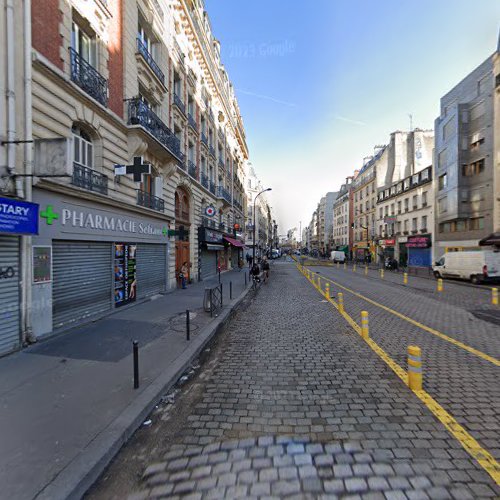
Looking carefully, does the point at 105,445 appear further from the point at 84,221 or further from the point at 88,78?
the point at 88,78

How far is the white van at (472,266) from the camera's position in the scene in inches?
662

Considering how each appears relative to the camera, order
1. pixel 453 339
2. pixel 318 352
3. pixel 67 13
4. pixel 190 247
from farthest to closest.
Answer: pixel 190 247, pixel 67 13, pixel 453 339, pixel 318 352

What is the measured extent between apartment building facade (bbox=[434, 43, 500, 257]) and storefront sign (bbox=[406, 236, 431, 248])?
180 cm

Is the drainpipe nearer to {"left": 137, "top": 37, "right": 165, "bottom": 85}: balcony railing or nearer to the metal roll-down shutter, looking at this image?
the metal roll-down shutter

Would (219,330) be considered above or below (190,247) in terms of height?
below

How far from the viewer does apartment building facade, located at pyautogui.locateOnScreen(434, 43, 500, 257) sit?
21.9 meters

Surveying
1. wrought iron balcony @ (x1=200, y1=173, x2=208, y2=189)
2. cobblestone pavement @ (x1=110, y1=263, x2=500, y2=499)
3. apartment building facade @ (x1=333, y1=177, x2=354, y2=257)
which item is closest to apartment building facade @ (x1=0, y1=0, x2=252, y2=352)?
wrought iron balcony @ (x1=200, y1=173, x2=208, y2=189)

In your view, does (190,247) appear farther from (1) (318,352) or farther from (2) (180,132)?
(1) (318,352)

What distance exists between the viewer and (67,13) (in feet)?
23.8

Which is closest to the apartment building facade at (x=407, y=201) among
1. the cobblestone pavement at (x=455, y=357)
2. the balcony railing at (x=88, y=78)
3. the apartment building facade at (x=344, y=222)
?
the apartment building facade at (x=344, y=222)

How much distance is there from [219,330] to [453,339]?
609 cm

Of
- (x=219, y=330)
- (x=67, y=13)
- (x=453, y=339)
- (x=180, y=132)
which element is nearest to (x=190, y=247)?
(x=180, y=132)

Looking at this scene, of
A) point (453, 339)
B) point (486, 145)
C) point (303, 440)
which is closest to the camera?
point (303, 440)

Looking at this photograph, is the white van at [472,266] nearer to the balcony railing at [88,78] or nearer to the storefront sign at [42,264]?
the balcony railing at [88,78]
